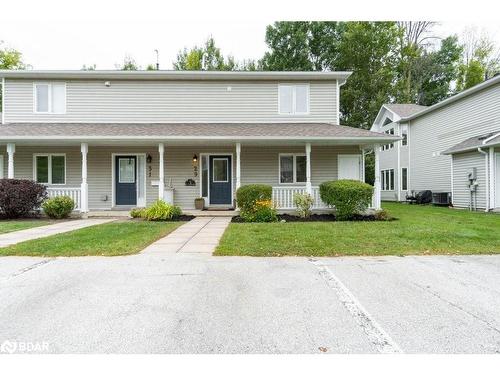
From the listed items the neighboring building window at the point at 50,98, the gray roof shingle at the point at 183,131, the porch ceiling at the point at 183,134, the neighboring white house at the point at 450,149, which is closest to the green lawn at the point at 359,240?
the porch ceiling at the point at 183,134

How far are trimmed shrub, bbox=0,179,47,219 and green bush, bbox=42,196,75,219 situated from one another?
0.36 m

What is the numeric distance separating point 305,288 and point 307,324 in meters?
1.05

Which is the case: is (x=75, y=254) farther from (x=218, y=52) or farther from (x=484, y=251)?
(x=218, y=52)

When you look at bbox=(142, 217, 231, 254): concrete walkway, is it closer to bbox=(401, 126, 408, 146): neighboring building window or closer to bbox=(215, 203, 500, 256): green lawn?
bbox=(215, 203, 500, 256): green lawn

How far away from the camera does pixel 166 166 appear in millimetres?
13109

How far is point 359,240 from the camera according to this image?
22.6 ft

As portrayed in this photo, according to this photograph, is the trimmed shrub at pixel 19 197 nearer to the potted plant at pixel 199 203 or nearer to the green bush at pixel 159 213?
the green bush at pixel 159 213

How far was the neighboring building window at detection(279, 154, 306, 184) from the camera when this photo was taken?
524 inches

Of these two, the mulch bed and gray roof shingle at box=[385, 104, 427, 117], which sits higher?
gray roof shingle at box=[385, 104, 427, 117]

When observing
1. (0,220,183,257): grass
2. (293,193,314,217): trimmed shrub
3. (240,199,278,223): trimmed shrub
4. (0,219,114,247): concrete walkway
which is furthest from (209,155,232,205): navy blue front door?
(0,219,114,247): concrete walkway

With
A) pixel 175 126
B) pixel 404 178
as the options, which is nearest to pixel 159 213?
pixel 175 126

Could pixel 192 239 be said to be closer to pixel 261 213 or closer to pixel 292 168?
pixel 261 213

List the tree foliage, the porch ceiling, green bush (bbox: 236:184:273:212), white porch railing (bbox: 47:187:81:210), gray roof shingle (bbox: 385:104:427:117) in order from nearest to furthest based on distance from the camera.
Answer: green bush (bbox: 236:184:273:212) < the porch ceiling < white porch railing (bbox: 47:187:81:210) < gray roof shingle (bbox: 385:104:427:117) < the tree foliage
